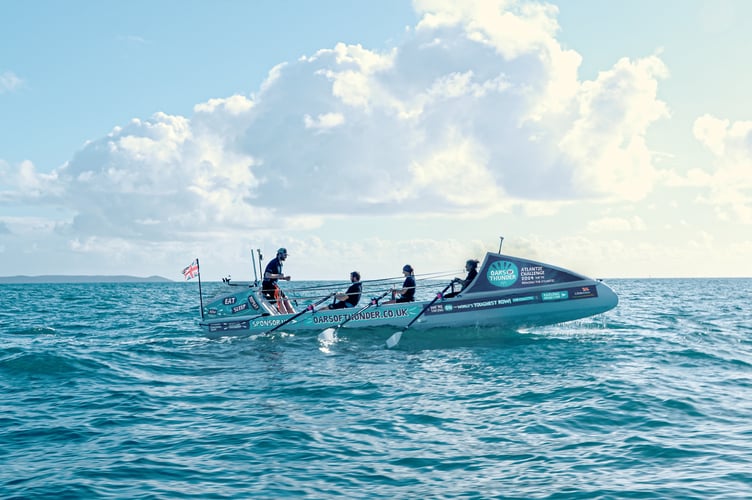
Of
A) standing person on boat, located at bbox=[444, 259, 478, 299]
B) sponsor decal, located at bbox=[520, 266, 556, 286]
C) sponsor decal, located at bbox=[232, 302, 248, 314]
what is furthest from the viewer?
sponsor decal, located at bbox=[232, 302, 248, 314]

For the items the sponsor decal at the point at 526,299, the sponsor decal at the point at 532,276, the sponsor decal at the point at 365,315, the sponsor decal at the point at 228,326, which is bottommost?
the sponsor decal at the point at 228,326

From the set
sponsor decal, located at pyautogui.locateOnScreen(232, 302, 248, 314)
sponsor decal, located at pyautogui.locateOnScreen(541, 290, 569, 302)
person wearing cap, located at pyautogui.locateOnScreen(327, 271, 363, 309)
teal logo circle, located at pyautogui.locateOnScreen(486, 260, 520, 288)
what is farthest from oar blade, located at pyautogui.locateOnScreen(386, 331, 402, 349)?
sponsor decal, located at pyautogui.locateOnScreen(232, 302, 248, 314)

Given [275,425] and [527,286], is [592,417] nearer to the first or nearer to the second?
[275,425]

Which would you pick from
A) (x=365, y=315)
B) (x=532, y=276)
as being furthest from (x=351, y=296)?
(x=532, y=276)

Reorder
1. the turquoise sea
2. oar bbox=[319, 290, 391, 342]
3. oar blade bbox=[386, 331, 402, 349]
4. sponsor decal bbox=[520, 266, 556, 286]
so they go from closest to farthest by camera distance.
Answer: the turquoise sea, oar blade bbox=[386, 331, 402, 349], sponsor decal bbox=[520, 266, 556, 286], oar bbox=[319, 290, 391, 342]

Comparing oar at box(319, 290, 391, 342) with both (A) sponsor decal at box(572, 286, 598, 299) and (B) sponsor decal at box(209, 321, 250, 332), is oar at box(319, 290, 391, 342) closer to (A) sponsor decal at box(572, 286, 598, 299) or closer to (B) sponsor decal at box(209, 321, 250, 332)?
(B) sponsor decal at box(209, 321, 250, 332)

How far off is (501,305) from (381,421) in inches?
357

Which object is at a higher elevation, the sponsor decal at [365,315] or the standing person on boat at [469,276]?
the standing person on boat at [469,276]

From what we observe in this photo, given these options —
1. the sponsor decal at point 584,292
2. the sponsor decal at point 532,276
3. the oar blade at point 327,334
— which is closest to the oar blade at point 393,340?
the oar blade at point 327,334

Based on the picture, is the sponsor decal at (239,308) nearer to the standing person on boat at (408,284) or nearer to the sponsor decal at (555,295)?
the standing person on boat at (408,284)

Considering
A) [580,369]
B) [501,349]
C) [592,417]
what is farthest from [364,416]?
[501,349]

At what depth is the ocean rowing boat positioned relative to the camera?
18.0 metres

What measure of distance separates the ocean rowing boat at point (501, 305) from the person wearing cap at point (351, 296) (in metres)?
0.89

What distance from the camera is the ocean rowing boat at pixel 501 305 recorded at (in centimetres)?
1797
